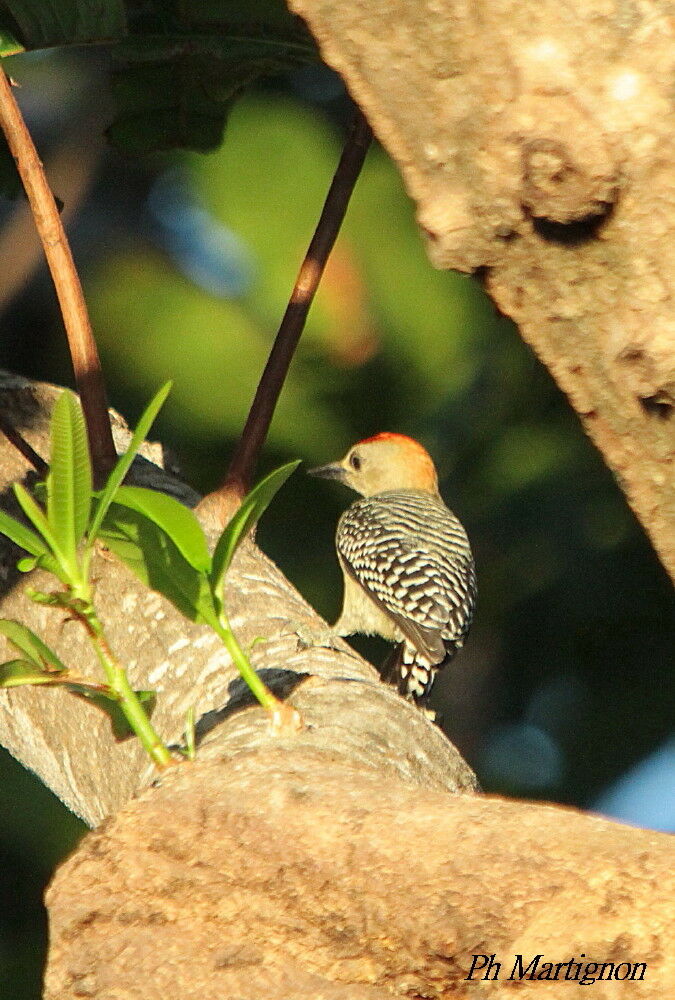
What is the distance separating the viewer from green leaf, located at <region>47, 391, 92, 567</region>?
174 centimetres

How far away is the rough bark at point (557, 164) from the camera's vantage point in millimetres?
1034

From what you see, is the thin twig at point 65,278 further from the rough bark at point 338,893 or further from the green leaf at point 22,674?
the rough bark at point 338,893

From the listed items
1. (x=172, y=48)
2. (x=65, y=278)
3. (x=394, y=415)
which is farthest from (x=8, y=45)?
(x=394, y=415)

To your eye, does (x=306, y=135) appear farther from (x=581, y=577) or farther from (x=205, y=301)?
(x=581, y=577)

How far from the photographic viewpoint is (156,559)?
1829mm

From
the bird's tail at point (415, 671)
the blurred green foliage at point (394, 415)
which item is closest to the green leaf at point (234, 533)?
the bird's tail at point (415, 671)

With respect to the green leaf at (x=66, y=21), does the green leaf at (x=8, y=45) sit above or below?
below

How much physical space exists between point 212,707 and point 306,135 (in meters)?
4.04

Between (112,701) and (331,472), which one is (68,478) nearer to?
(112,701)

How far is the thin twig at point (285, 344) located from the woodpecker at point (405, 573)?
125cm

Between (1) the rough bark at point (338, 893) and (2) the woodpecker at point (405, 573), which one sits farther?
(2) the woodpecker at point (405, 573)

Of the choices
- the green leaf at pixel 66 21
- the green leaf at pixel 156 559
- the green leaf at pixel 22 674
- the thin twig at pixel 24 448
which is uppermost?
the green leaf at pixel 66 21

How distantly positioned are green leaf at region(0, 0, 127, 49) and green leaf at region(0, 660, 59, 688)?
1.78 metres

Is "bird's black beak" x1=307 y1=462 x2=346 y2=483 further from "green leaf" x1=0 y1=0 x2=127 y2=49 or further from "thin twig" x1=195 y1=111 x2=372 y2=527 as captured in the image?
"green leaf" x1=0 y1=0 x2=127 y2=49
